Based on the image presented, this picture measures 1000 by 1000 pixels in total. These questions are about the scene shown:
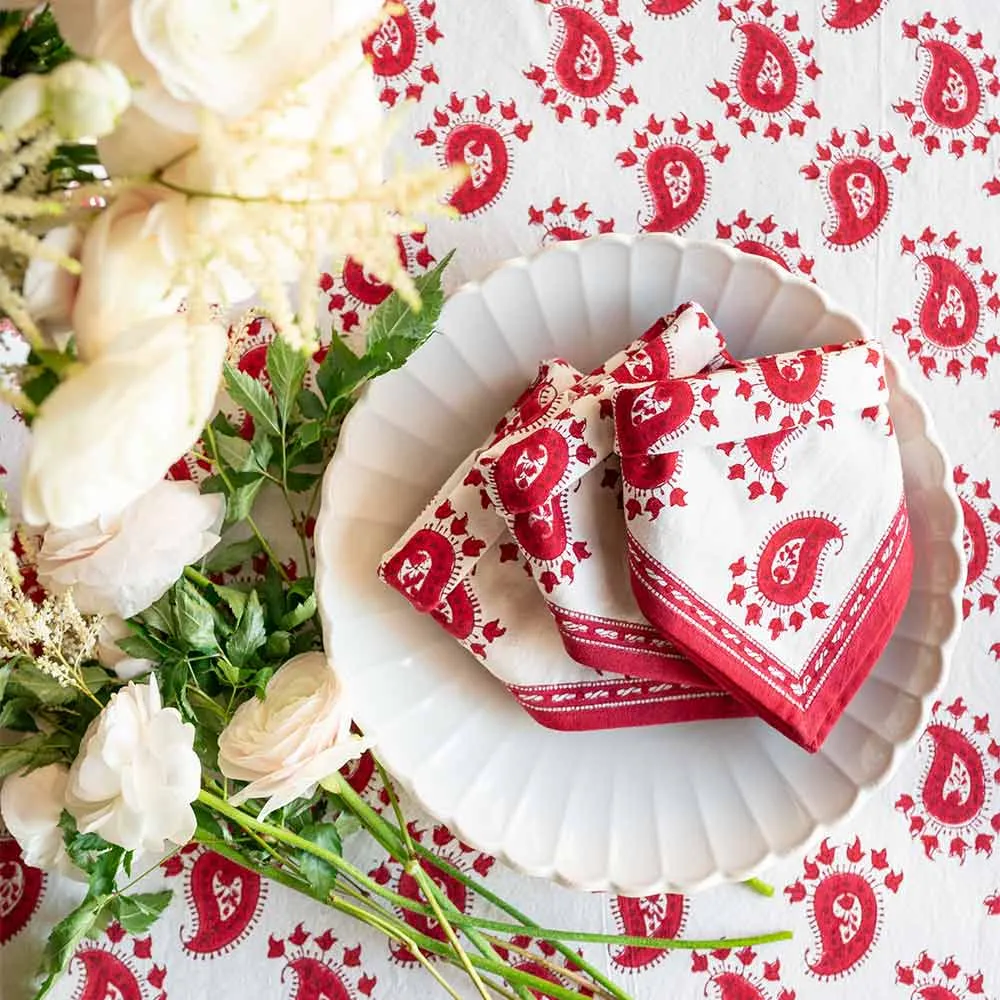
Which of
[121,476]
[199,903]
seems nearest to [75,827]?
[199,903]

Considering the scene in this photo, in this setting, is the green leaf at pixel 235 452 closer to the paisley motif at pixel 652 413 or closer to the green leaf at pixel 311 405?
the green leaf at pixel 311 405

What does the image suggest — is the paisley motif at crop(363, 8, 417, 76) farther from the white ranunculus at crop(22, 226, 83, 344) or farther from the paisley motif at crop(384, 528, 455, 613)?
the white ranunculus at crop(22, 226, 83, 344)

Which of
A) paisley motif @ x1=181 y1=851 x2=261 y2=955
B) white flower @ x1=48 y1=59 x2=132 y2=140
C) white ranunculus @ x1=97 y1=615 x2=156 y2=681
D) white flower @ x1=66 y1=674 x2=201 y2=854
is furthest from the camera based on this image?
paisley motif @ x1=181 y1=851 x2=261 y2=955

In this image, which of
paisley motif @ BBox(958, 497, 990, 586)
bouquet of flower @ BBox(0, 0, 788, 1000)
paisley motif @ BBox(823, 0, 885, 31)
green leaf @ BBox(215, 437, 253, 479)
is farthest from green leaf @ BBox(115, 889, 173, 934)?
paisley motif @ BBox(823, 0, 885, 31)

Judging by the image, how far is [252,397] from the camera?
699mm

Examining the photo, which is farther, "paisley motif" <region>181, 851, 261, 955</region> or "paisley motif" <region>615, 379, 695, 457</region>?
"paisley motif" <region>181, 851, 261, 955</region>

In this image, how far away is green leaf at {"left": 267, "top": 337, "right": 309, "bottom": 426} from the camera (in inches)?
27.3

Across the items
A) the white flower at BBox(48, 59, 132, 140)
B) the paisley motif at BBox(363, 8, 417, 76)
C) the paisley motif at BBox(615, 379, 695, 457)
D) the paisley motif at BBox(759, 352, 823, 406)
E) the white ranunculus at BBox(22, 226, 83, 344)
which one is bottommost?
the white ranunculus at BBox(22, 226, 83, 344)

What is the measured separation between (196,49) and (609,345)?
47 centimetres

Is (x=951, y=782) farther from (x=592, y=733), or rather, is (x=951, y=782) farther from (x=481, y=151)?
(x=481, y=151)

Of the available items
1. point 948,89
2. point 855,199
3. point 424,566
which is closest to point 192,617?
point 424,566

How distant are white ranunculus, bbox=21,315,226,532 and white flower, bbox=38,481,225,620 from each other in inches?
9.8

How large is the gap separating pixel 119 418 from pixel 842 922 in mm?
708

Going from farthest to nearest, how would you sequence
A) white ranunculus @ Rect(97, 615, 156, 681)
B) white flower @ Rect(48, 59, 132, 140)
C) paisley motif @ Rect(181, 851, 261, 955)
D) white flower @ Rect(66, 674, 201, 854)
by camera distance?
paisley motif @ Rect(181, 851, 261, 955) < white ranunculus @ Rect(97, 615, 156, 681) < white flower @ Rect(66, 674, 201, 854) < white flower @ Rect(48, 59, 132, 140)
